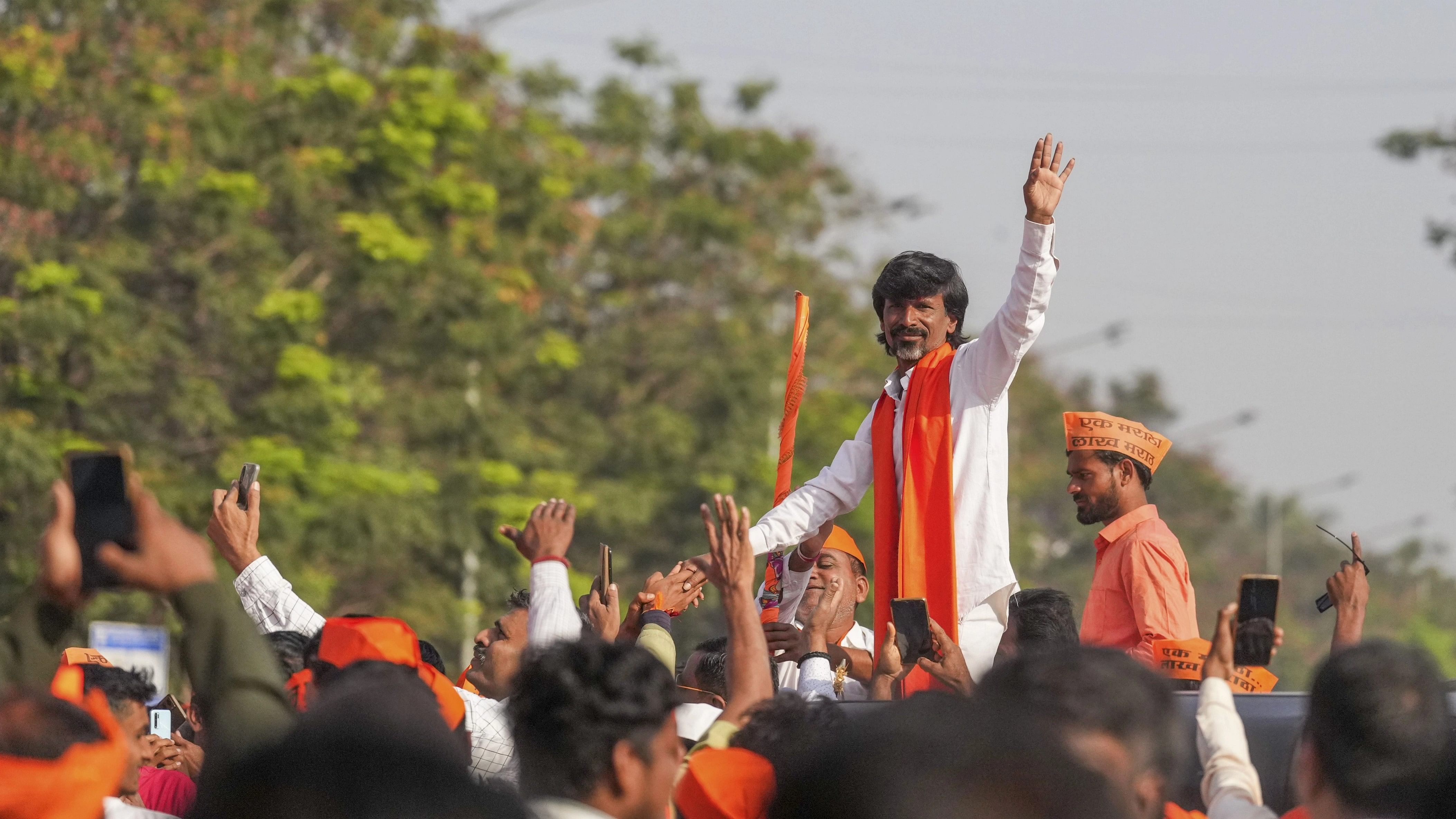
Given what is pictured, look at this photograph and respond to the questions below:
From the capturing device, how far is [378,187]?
718 inches

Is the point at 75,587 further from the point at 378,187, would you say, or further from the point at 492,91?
the point at 492,91

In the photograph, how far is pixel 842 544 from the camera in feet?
22.3

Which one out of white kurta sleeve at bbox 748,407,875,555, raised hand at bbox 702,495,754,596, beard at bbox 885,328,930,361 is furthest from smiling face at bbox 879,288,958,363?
raised hand at bbox 702,495,754,596

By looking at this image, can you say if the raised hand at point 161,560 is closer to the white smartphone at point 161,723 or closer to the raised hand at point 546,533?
the raised hand at point 546,533

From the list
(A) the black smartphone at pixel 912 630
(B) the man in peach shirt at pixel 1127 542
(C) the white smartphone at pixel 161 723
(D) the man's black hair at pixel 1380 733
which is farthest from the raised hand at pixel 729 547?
(C) the white smartphone at pixel 161 723

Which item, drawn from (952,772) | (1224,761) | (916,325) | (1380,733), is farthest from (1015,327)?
(952,772)

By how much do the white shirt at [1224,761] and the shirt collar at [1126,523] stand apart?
2.34 meters

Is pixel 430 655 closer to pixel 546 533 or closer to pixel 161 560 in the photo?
pixel 546 533

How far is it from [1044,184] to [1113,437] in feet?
3.92

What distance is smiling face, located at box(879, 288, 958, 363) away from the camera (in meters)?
5.75

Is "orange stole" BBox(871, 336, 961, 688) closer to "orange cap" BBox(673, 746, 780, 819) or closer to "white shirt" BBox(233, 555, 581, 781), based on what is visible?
"white shirt" BBox(233, 555, 581, 781)

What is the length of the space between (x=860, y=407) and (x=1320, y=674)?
2266cm

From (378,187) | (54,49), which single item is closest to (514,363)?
(378,187)

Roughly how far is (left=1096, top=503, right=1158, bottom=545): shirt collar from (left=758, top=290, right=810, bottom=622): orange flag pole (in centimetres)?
109
